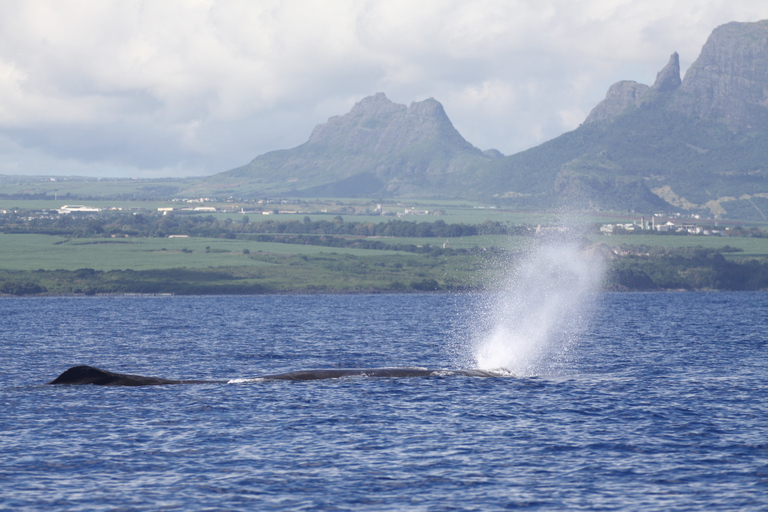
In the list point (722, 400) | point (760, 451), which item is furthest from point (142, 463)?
point (722, 400)

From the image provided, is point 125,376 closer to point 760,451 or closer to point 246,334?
point 760,451

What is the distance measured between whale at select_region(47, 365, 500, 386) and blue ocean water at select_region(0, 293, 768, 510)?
5.46 feet

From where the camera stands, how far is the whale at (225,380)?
54.0 m

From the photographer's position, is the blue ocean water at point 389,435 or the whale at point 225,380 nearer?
the blue ocean water at point 389,435

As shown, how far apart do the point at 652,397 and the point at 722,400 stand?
151 inches

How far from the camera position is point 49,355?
78875mm

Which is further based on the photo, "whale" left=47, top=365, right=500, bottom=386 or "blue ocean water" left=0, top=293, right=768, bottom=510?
"whale" left=47, top=365, right=500, bottom=386

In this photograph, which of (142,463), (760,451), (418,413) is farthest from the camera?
(418,413)

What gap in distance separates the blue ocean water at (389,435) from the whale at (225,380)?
5.46ft

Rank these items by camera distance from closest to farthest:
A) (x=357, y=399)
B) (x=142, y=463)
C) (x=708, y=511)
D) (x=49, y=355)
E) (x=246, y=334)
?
(x=708, y=511), (x=142, y=463), (x=357, y=399), (x=49, y=355), (x=246, y=334)

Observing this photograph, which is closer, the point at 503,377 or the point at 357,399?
the point at 357,399

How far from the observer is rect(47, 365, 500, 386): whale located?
54.0 m

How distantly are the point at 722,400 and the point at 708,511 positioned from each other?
2379cm

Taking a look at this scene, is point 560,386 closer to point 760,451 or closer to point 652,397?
point 652,397
